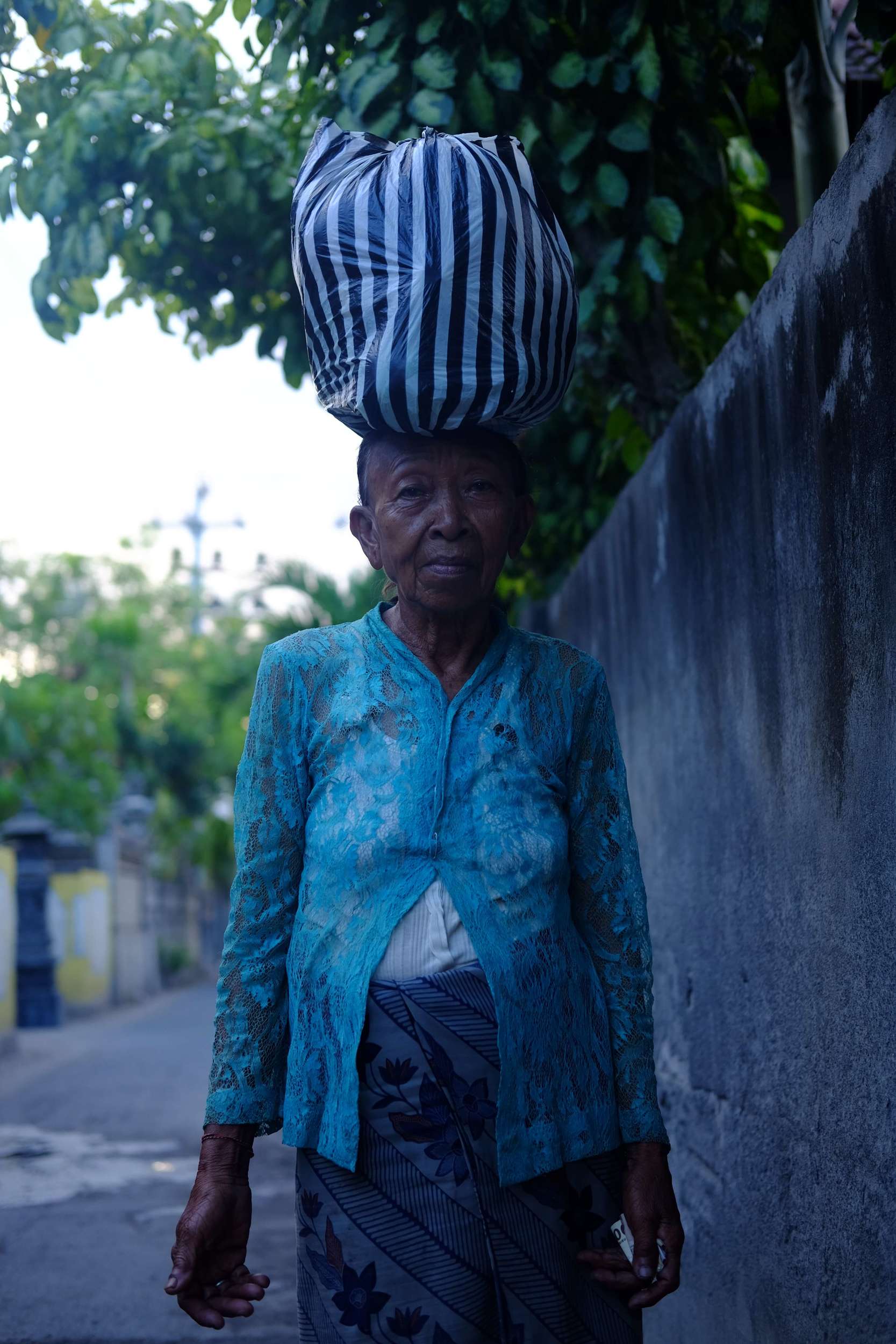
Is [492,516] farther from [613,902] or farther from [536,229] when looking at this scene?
[613,902]

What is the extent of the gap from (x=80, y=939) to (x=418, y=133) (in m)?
20.5

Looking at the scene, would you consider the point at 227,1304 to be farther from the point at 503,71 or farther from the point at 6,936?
the point at 6,936

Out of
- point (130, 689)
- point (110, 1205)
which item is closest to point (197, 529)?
point (130, 689)

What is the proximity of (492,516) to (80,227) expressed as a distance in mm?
2732

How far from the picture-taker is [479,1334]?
1736 millimetres

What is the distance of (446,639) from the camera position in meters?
2.00

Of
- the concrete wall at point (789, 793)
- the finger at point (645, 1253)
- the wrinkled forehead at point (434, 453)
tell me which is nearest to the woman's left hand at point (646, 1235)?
the finger at point (645, 1253)

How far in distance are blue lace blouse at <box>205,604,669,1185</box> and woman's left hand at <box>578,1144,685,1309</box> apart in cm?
5

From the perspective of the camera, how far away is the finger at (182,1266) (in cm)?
177

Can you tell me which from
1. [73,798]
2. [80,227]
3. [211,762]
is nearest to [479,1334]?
[80,227]

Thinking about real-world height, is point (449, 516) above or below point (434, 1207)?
above

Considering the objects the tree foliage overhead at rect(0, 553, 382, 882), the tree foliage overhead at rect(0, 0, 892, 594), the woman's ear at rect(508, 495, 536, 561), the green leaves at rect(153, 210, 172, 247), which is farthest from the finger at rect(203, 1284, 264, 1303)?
the tree foliage overhead at rect(0, 553, 382, 882)

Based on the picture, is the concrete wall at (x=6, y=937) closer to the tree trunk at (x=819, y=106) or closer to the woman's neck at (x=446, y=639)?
the tree trunk at (x=819, y=106)

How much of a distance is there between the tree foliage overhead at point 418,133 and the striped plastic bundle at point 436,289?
1.22m
